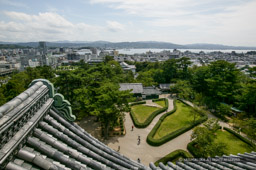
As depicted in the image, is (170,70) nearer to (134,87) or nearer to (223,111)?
(134,87)

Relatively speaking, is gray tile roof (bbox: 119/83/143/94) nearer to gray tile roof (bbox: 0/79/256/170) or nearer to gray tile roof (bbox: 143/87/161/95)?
gray tile roof (bbox: 143/87/161/95)

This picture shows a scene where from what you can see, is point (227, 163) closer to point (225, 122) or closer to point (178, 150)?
point (178, 150)

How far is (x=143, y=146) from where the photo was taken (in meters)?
21.7

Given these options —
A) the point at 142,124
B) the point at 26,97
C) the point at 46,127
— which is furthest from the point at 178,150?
the point at 26,97

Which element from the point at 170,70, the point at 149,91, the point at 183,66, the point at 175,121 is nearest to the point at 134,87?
the point at 149,91

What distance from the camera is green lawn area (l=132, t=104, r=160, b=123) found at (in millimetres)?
29375

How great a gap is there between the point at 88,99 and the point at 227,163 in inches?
784

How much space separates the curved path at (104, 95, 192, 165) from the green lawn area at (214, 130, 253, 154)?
5.05 meters

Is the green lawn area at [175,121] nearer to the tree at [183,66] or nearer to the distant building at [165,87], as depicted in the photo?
the distant building at [165,87]

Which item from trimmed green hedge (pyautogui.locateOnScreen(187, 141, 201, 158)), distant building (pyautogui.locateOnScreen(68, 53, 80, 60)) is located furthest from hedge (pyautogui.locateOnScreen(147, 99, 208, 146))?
distant building (pyautogui.locateOnScreen(68, 53, 80, 60))

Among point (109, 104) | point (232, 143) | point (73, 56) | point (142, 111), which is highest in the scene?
point (73, 56)

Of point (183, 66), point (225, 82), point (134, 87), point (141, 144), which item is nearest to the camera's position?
point (141, 144)

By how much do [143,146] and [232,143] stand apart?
45.1 ft

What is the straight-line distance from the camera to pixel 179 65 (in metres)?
49.7
